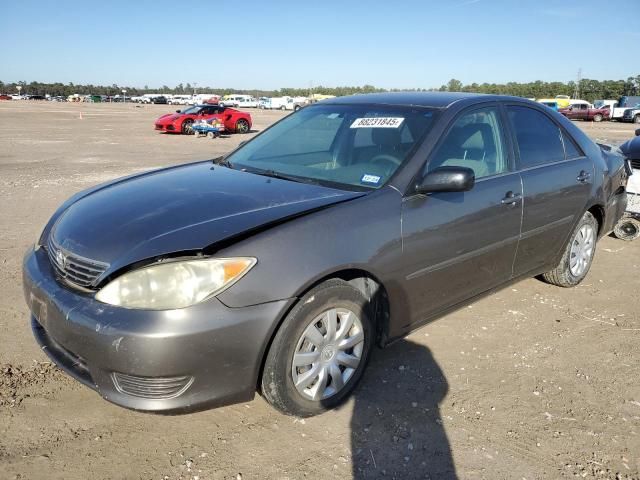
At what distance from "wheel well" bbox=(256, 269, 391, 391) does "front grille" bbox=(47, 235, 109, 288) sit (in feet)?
2.84

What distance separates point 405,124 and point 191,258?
5.86 ft

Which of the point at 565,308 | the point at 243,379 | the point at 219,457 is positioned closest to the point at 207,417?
the point at 219,457

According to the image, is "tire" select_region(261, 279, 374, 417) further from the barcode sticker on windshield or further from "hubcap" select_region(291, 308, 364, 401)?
the barcode sticker on windshield

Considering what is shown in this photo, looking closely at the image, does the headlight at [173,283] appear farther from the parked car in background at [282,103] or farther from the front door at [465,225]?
the parked car in background at [282,103]

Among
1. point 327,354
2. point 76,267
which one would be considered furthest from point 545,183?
point 76,267

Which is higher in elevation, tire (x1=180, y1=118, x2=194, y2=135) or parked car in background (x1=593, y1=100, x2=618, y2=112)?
parked car in background (x1=593, y1=100, x2=618, y2=112)

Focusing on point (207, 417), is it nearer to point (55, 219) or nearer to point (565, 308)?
point (55, 219)

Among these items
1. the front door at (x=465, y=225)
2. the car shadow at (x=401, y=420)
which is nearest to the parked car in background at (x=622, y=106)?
the front door at (x=465, y=225)

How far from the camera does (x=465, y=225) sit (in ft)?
10.8

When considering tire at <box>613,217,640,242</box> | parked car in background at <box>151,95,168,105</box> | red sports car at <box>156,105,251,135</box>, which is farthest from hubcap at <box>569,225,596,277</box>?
parked car in background at <box>151,95,168,105</box>

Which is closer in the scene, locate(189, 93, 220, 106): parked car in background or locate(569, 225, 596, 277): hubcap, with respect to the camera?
locate(569, 225, 596, 277): hubcap

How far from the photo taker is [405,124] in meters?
3.45

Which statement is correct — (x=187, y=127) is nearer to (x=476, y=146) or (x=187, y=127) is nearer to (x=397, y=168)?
(x=476, y=146)

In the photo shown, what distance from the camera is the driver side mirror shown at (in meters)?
2.96
